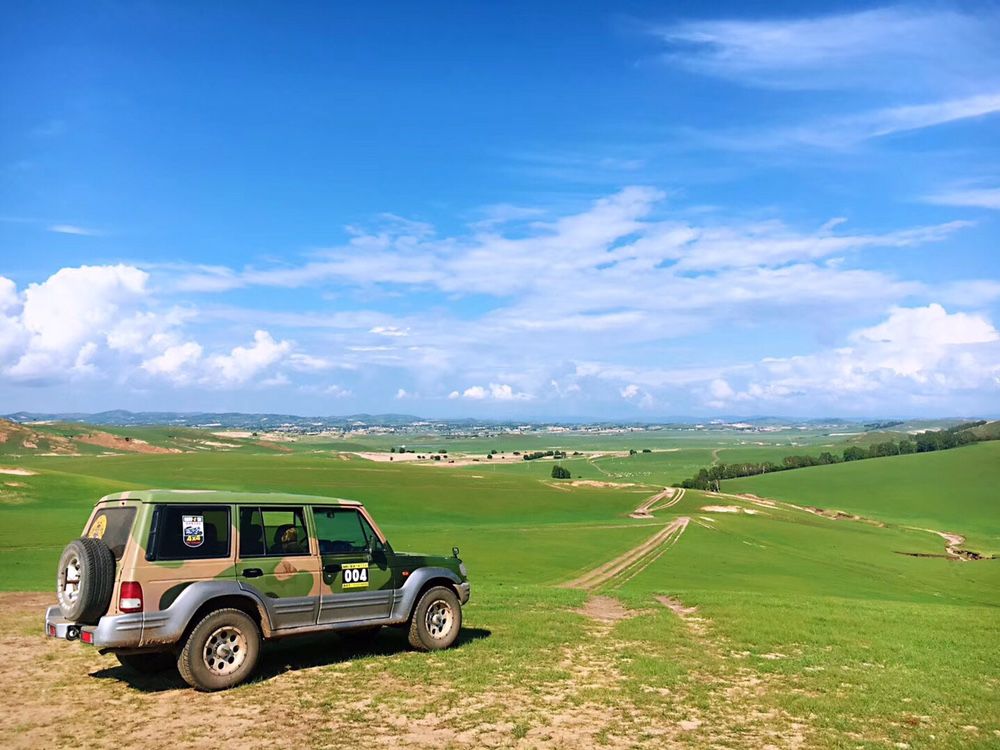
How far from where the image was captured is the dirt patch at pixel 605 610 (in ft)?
64.0

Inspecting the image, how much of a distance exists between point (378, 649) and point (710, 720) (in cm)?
658

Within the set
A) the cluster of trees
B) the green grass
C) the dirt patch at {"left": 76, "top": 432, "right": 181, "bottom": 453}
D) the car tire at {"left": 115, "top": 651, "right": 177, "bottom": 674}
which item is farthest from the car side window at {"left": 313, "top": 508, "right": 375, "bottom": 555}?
the dirt patch at {"left": 76, "top": 432, "right": 181, "bottom": 453}

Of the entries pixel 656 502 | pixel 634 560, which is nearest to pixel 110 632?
pixel 634 560

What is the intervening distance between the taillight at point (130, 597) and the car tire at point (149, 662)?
1902mm

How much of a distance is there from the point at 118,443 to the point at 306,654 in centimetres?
17287

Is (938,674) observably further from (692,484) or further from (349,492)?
(692,484)

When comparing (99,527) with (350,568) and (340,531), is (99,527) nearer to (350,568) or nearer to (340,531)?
(340,531)

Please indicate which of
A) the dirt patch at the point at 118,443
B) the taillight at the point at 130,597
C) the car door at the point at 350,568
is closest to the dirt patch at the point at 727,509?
the car door at the point at 350,568

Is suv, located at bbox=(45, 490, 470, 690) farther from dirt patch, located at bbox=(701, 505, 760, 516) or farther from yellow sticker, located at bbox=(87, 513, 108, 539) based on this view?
dirt patch, located at bbox=(701, 505, 760, 516)

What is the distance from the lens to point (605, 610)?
2094cm

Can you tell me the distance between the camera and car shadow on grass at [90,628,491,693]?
39.1 ft

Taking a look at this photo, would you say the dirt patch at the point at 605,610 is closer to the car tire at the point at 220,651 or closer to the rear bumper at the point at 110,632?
the car tire at the point at 220,651

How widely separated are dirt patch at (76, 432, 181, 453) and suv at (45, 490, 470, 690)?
166 m

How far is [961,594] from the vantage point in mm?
46062
